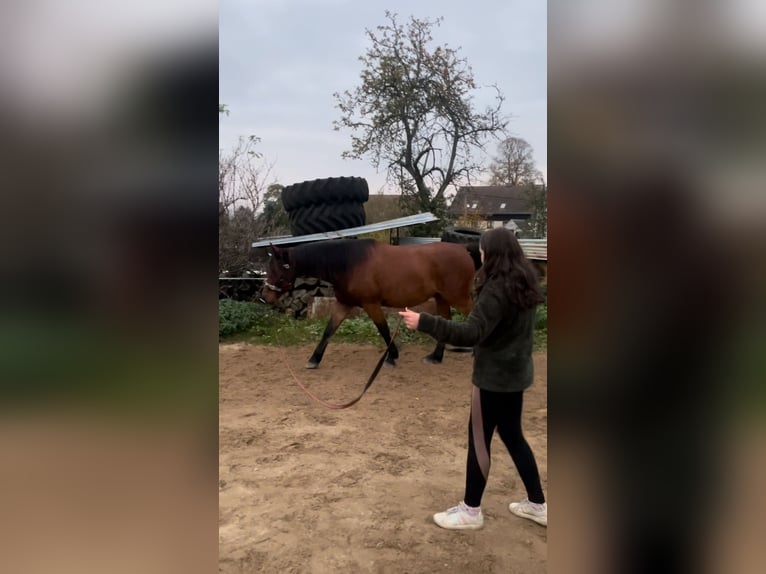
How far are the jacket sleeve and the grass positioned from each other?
15.8 ft

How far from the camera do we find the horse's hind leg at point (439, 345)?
5930 mm

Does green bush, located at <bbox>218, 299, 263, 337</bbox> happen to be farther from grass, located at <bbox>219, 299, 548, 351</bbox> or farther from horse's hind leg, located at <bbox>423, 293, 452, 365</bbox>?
horse's hind leg, located at <bbox>423, 293, 452, 365</bbox>

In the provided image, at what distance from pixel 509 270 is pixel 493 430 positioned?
76cm

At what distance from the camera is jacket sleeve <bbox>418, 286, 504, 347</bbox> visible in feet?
6.13

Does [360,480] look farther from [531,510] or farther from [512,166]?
[512,166]

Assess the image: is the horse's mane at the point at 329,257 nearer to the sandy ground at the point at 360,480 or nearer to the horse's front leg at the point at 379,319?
the horse's front leg at the point at 379,319

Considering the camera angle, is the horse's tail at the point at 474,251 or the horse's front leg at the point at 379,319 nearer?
the horse's tail at the point at 474,251

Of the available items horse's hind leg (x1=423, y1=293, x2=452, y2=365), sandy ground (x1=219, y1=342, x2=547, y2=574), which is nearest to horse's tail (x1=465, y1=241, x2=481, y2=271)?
horse's hind leg (x1=423, y1=293, x2=452, y2=365)

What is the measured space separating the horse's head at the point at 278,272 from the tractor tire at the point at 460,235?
1.85m

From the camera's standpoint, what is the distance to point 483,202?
305 inches
